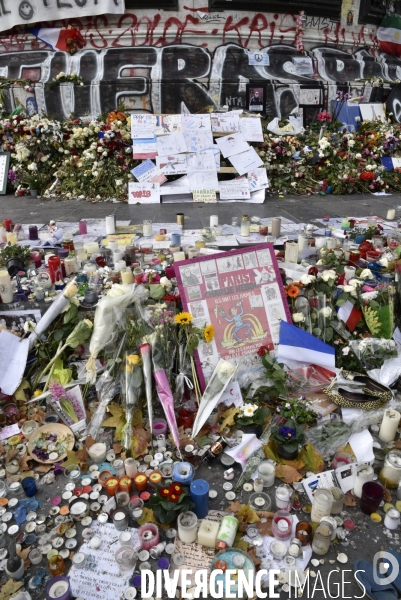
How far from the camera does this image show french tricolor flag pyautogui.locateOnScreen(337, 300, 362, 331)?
3547 mm

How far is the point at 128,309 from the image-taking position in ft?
10.5

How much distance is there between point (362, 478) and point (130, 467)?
142cm

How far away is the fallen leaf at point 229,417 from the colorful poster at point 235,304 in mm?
282

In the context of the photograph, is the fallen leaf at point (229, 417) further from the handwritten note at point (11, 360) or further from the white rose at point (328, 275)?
the handwritten note at point (11, 360)

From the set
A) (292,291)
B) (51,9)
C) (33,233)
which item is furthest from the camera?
(51,9)

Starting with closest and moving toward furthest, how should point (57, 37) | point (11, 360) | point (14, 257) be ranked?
point (11, 360)
point (14, 257)
point (57, 37)

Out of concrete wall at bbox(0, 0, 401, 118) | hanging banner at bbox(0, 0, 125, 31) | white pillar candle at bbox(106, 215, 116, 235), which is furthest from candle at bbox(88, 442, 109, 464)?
hanging banner at bbox(0, 0, 125, 31)

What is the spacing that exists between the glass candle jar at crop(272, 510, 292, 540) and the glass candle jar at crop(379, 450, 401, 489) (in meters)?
0.69

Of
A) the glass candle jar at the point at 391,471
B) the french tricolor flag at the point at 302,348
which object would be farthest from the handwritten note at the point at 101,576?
the french tricolor flag at the point at 302,348

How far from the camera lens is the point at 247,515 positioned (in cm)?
234

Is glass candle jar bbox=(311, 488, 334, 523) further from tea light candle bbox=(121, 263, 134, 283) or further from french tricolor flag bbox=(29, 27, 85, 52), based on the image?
french tricolor flag bbox=(29, 27, 85, 52)

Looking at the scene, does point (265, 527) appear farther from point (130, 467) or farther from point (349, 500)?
point (130, 467)

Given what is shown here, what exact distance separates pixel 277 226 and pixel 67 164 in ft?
17.5

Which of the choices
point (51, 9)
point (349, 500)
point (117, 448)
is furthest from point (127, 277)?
point (51, 9)
